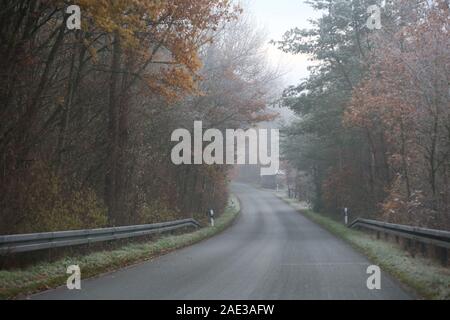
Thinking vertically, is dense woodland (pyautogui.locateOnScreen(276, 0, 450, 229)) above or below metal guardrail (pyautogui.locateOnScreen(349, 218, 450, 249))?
above

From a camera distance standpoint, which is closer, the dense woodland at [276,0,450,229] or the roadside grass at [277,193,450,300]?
the roadside grass at [277,193,450,300]

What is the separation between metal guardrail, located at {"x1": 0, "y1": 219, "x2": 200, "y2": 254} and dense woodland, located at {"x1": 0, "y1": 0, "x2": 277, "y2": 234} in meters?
0.69

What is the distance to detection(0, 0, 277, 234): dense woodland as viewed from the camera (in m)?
12.8

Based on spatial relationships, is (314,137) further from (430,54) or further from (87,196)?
(87,196)

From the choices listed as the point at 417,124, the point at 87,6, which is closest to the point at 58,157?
the point at 87,6

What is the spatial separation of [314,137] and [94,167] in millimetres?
26099

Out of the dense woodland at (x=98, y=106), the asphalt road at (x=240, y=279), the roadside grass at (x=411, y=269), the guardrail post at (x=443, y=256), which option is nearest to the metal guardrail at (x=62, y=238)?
the dense woodland at (x=98, y=106)

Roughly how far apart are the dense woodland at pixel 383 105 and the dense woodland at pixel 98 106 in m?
5.83

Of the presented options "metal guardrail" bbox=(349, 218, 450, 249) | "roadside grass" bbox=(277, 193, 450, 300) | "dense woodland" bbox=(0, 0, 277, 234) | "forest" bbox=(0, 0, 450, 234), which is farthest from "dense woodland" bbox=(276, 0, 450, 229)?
"dense woodland" bbox=(0, 0, 277, 234)

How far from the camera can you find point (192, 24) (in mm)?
15734

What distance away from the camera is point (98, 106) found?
20.1m

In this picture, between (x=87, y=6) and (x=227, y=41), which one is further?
(x=227, y=41)

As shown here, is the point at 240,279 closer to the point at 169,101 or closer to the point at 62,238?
the point at 62,238

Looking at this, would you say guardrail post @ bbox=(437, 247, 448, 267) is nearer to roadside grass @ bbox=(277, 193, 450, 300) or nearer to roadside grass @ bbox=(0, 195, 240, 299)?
roadside grass @ bbox=(277, 193, 450, 300)
